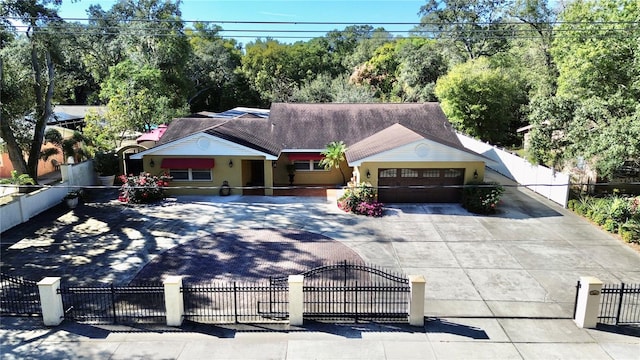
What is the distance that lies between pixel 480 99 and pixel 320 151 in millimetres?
16131

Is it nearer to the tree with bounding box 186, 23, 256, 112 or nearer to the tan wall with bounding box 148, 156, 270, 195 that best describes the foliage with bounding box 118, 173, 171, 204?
the tan wall with bounding box 148, 156, 270, 195

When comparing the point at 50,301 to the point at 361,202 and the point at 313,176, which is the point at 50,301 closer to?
the point at 361,202

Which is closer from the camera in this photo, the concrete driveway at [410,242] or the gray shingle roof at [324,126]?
the concrete driveway at [410,242]

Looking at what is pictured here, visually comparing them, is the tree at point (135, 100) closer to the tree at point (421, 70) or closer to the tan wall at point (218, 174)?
the tan wall at point (218, 174)

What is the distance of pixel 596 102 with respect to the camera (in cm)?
2069

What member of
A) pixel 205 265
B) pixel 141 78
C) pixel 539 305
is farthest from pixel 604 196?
pixel 141 78

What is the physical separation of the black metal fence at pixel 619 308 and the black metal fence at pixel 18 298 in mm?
14844

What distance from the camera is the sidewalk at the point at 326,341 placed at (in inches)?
404

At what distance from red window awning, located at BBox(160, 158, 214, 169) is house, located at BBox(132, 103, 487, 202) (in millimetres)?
49

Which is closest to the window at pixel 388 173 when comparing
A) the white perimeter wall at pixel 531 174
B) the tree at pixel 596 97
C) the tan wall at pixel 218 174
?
the white perimeter wall at pixel 531 174

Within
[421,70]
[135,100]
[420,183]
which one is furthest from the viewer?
[421,70]

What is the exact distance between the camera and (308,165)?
85.3ft

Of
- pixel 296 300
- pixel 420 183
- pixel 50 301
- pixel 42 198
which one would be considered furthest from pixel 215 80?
pixel 296 300

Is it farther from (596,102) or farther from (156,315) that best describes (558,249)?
(156,315)
